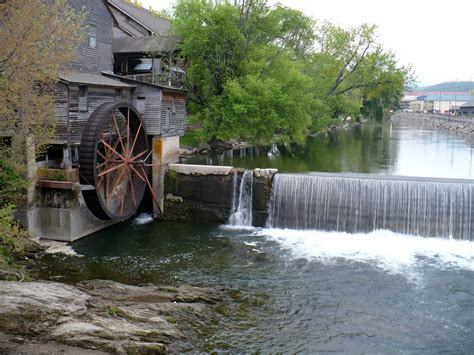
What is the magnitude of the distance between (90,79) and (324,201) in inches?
381

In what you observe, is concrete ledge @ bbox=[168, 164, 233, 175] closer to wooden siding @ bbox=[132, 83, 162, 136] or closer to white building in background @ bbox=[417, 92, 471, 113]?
wooden siding @ bbox=[132, 83, 162, 136]

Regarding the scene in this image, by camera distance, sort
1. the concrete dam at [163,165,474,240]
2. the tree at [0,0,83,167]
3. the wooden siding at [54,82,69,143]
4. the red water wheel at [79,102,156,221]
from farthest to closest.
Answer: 1. the concrete dam at [163,165,474,240]
2. the red water wheel at [79,102,156,221]
3. the wooden siding at [54,82,69,143]
4. the tree at [0,0,83,167]

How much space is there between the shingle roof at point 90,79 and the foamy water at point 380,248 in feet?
25.3

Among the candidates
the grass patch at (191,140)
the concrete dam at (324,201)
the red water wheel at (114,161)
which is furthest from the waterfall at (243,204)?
the grass patch at (191,140)

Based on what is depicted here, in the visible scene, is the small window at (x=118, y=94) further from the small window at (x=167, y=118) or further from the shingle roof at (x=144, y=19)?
the shingle roof at (x=144, y=19)

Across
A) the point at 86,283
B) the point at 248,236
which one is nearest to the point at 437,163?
the point at 248,236

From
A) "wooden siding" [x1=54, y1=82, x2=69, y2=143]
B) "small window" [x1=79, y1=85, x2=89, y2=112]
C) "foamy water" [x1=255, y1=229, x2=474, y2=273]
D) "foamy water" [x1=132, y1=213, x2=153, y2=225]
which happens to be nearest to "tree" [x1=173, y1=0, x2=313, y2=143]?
"foamy water" [x1=132, y1=213, x2=153, y2=225]

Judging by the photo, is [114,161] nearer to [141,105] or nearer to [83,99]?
[83,99]

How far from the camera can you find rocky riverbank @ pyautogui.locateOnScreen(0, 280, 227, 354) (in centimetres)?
786

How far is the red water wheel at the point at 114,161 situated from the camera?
16.1 m

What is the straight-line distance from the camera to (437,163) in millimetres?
30016

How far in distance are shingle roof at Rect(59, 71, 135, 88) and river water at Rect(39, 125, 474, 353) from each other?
5278 millimetres

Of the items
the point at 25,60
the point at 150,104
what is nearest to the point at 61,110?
the point at 25,60

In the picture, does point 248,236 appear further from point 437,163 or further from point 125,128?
point 437,163
